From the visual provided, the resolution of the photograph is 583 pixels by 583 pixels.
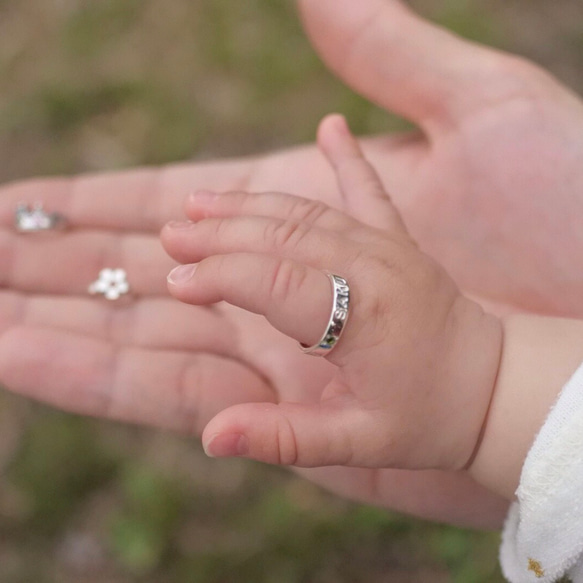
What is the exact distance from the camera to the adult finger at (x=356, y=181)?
1.11 meters

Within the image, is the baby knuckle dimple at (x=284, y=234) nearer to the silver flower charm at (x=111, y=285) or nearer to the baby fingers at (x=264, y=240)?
the baby fingers at (x=264, y=240)

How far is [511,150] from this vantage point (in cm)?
128

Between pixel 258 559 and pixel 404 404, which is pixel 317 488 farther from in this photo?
pixel 404 404

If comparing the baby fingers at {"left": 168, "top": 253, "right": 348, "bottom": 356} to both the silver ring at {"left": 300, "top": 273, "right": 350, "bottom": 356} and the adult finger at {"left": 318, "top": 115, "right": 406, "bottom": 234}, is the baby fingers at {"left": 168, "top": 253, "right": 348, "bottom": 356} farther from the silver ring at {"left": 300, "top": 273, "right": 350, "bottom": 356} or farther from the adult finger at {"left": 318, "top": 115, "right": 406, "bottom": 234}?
the adult finger at {"left": 318, "top": 115, "right": 406, "bottom": 234}

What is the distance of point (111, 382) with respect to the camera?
1.20m

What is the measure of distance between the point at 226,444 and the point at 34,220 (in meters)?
0.81

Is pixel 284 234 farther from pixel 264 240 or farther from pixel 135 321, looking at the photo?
pixel 135 321

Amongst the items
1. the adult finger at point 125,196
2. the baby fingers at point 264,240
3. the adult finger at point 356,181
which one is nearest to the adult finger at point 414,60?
the adult finger at point 356,181

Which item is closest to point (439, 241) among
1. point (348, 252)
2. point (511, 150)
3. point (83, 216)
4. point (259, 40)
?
point (511, 150)

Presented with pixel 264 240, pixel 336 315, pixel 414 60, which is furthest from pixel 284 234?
pixel 414 60

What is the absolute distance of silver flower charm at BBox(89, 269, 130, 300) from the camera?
141 cm

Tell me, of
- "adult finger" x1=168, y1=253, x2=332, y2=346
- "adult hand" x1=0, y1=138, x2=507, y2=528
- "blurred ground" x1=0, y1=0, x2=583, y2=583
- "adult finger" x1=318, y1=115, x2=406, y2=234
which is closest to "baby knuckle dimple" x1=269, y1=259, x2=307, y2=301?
"adult finger" x1=168, y1=253, x2=332, y2=346

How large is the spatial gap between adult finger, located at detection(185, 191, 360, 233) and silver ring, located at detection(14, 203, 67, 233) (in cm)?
55

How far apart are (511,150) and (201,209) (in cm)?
60
